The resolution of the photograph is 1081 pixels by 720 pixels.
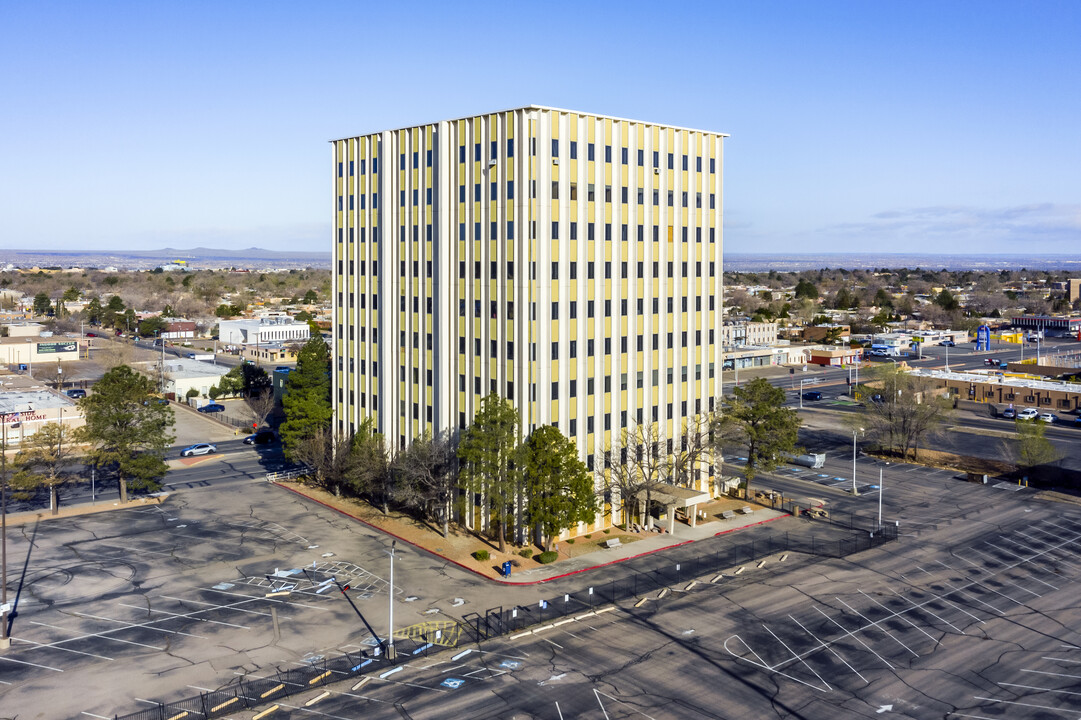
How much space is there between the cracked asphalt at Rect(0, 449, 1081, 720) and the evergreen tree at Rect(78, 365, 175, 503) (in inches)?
217

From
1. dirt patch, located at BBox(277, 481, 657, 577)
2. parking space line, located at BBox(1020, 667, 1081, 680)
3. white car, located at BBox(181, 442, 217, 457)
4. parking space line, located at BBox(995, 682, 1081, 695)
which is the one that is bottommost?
parking space line, located at BBox(995, 682, 1081, 695)

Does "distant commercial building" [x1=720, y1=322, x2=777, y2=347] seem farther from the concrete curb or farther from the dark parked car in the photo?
the concrete curb

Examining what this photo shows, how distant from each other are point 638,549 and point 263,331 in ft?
465

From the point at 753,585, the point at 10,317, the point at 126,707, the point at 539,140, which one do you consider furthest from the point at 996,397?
the point at 10,317

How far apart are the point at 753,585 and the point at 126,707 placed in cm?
3517

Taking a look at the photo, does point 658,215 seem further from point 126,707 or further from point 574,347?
point 126,707

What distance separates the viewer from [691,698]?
126ft

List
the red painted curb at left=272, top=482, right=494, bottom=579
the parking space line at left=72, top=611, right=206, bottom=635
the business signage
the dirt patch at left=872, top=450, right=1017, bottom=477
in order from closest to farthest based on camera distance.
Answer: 1. the parking space line at left=72, top=611, right=206, bottom=635
2. the red painted curb at left=272, top=482, right=494, bottom=579
3. the dirt patch at left=872, top=450, right=1017, bottom=477
4. the business signage

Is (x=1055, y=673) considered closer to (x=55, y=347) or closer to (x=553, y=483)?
(x=553, y=483)

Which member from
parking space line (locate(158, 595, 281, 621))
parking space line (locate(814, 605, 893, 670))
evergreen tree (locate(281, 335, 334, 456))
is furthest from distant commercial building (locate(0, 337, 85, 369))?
Answer: parking space line (locate(814, 605, 893, 670))

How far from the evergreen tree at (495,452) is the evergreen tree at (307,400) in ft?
82.5

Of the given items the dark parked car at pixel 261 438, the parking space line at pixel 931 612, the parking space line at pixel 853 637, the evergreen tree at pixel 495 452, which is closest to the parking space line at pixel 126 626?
the evergreen tree at pixel 495 452

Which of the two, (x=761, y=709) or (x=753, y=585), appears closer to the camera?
(x=761, y=709)

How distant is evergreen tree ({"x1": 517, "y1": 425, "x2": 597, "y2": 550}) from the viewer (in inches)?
2210
